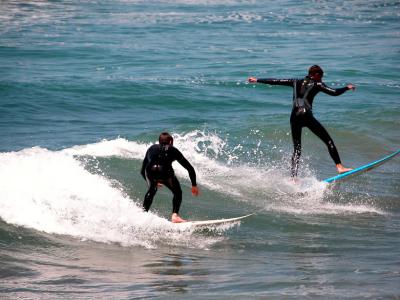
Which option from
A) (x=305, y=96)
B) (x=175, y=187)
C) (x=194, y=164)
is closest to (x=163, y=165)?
(x=175, y=187)

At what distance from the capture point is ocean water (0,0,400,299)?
841 cm

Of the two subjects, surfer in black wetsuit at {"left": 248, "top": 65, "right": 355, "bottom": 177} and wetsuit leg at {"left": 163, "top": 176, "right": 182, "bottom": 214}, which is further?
surfer in black wetsuit at {"left": 248, "top": 65, "right": 355, "bottom": 177}

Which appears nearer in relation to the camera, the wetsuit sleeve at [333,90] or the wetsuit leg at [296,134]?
the wetsuit sleeve at [333,90]

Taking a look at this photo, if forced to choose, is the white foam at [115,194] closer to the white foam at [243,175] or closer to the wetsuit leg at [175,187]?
the white foam at [243,175]

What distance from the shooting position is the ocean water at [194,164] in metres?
8.41

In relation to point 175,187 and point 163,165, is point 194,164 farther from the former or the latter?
point 163,165

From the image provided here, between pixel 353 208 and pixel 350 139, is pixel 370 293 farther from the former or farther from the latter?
pixel 350 139

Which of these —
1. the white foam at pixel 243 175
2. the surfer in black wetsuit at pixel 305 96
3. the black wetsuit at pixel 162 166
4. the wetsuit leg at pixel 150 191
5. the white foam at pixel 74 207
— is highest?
the surfer in black wetsuit at pixel 305 96

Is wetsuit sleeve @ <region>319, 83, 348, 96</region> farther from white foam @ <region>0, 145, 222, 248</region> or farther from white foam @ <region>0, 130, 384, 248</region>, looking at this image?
white foam @ <region>0, 145, 222, 248</region>

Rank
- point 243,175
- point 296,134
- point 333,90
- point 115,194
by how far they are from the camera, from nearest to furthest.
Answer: point 333,90, point 115,194, point 296,134, point 243,175

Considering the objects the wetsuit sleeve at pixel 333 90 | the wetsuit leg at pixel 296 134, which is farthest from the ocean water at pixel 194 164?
the wetsuit sleeve at pixel 333 90

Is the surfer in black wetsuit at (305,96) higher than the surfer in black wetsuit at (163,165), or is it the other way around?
the surfer in black wetsuit at (305,96)

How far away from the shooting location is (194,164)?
1445cm

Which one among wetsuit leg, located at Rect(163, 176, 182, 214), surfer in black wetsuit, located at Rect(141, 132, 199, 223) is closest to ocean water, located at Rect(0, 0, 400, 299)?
wetsuit leg, located at Rect(163, 176, 182, 214)
